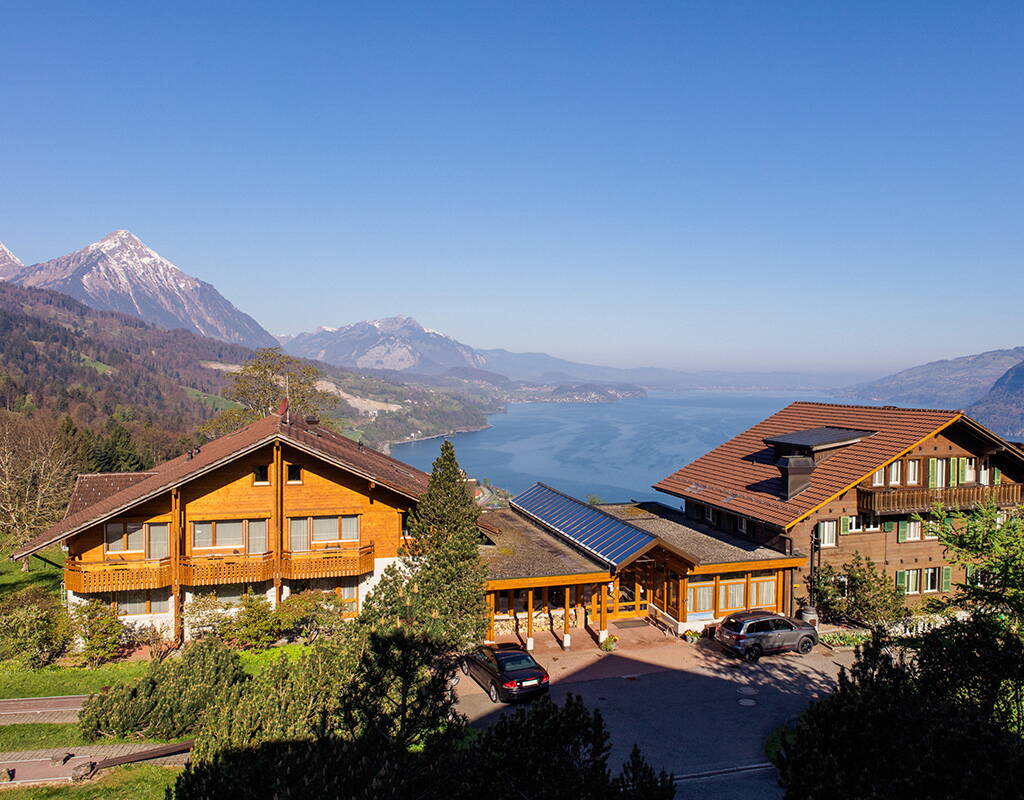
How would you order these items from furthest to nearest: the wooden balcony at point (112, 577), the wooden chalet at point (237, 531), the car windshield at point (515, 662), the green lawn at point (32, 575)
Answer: the green lawn at point (32, 575)
the wooden chalet at point (237, 531)
the wooden balcony at point (112, 577)
the car windshield at point (515, 662)

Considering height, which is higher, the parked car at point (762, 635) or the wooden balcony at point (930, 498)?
the wooden balcony at point (930, 498)

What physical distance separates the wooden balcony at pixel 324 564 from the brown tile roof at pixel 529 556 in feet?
15.2

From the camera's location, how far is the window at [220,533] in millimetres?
24984

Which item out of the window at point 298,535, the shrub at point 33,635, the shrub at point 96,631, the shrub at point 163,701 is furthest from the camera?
the window at point 298,535

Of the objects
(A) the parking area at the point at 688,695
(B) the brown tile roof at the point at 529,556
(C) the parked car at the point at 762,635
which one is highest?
(B) the brown tile roof at the point at 529,556

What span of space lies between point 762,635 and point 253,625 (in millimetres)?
17279

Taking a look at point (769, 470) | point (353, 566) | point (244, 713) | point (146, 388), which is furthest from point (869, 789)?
point (146, 388)

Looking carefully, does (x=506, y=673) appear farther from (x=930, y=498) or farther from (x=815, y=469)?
(x=930, y=498)

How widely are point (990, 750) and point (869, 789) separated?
1615 mm

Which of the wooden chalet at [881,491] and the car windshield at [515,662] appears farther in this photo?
the wooden chalet at [881,491]

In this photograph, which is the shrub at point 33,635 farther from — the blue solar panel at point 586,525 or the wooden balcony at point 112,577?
the blue solar panel at point 586,525

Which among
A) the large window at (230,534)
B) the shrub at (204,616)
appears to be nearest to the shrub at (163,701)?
the shrub at (204,616)

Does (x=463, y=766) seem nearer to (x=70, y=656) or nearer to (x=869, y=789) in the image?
(x=869, y=789)

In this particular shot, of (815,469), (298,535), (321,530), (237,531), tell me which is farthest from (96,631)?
(815,469)
